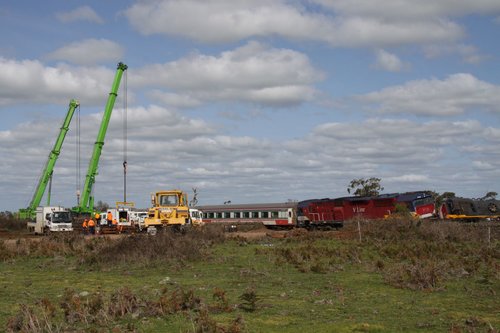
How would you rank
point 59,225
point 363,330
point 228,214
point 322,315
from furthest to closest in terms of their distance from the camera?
point 228,214
point 59,225
point 322,315
point 363,330

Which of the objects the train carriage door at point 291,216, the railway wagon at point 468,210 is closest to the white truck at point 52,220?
the train carriage door at point 291,216

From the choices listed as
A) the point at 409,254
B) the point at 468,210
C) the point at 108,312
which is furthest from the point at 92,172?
the point at 108,312

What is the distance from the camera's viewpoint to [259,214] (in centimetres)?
6550

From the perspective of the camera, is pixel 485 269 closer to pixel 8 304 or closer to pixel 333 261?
pixel 333 261

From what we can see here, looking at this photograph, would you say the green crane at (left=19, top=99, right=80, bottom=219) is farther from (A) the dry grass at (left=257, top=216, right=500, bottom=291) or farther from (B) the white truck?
(A) the dry grass at (left=257, top=216, right=500, bottom=291)

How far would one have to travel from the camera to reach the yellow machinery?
38.1m

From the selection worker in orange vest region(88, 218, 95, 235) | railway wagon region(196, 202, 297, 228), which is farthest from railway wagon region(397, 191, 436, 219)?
worker in orange vest region(88, 218, 95, 235)

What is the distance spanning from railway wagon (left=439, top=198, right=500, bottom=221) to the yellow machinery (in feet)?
94.0

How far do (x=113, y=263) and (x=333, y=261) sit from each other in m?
8.36

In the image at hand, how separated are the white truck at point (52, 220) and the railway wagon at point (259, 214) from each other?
21471 mm

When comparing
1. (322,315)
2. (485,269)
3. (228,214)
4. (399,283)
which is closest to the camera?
(322,315)

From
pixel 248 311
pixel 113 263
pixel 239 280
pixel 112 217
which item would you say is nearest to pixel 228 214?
pixel 112 217

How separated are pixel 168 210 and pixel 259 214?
92.0ft

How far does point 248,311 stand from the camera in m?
11.9
